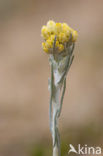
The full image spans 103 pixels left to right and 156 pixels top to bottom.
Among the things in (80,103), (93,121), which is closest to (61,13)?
(80,103)

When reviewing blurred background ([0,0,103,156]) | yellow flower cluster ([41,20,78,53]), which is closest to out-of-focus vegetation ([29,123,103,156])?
blurred background ([0,0,103,156])

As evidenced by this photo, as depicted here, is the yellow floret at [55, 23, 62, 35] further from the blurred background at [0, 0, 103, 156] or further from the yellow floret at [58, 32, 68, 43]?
the blurred background at [0, 0, 103, 156]

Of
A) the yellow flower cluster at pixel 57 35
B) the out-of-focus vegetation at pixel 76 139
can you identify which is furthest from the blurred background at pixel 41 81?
the yellow flower cluster at pixel 57 35

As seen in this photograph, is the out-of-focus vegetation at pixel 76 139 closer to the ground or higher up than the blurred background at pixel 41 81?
closer to the ground

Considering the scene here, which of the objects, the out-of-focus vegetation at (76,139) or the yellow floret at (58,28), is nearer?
the yellow floret at (58,28)

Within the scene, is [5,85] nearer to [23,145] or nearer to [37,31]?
[23,145]

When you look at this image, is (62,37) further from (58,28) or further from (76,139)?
(76,139)

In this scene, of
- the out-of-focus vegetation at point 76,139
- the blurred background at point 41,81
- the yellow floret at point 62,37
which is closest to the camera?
the yellow floret at point 62,37

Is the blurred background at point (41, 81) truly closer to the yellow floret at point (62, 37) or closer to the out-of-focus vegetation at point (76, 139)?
the out-of-focus vegetation at point (76, 139)
